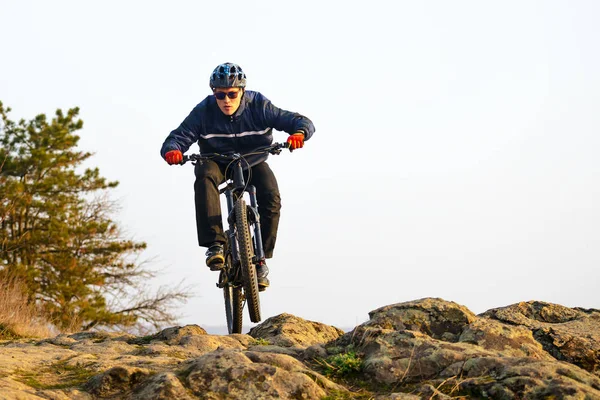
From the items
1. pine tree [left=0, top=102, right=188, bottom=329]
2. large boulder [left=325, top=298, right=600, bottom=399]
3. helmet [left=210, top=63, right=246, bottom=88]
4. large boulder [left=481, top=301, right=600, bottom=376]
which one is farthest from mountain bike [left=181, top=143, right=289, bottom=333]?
pine tree [left=0, top=102, right=188, bottom=329]

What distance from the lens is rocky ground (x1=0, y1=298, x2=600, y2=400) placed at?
3750mm

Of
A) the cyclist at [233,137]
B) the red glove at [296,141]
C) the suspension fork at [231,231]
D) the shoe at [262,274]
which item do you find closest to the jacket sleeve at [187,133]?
the cyclist at [233,137]

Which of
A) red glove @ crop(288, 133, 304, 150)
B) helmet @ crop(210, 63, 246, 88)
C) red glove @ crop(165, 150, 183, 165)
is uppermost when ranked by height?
helmet @ crop(210, 63, 246, 88)

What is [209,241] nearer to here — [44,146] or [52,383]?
[52,383]

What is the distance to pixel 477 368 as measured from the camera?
13.0 feet

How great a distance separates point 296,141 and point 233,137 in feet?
2.34

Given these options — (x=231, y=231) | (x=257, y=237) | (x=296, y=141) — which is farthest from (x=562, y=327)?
(x=231, y=231)

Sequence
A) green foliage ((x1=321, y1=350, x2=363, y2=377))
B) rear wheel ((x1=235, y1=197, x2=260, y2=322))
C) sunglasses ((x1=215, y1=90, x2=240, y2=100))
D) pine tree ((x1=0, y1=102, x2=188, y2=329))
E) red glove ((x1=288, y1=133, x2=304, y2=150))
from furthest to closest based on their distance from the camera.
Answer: pine tree ((x1=0, y1=102, x2=188, y2=329)) < sunglasses ((x1=215, y1=90, x2=240, y2=100)) < red glove ((x1=288, y1=133, x2=304, y2=150)) < rear wheel ((x1=235, y1=197, x2=260, y2=322)) < green foliage ((x1=321, y1=350, x2=363, y2=377))

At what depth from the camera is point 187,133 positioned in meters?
7.66

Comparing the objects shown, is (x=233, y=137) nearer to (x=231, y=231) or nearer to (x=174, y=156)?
(x=174, y=156)

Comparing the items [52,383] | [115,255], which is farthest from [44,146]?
[52,383]

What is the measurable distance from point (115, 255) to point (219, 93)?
2458cm

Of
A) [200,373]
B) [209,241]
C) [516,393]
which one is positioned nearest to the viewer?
[516,393]

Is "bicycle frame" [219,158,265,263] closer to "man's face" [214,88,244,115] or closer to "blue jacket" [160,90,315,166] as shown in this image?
"blue jacket" [160,90,315,166]
